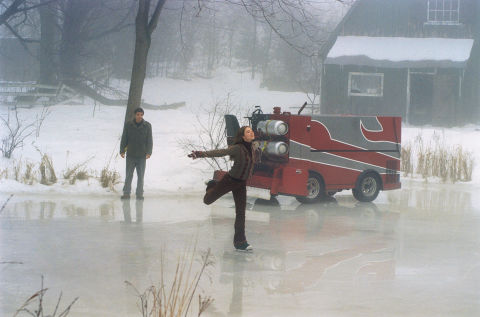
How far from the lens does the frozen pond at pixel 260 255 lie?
24.0 ft

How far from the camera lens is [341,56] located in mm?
35562

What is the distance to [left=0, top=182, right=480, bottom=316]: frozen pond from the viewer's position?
7.30 m

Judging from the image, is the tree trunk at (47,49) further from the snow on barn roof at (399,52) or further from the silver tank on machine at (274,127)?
the silver tank on machine at (274,127)

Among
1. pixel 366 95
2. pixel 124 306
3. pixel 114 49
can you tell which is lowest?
pixel 124 306

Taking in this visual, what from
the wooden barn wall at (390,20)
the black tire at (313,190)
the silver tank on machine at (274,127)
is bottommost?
the black tire at (313,190)

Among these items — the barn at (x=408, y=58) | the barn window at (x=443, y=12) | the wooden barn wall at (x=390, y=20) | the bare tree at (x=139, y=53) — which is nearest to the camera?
the bare tree at (x=139, y=53)

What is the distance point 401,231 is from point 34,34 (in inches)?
2074

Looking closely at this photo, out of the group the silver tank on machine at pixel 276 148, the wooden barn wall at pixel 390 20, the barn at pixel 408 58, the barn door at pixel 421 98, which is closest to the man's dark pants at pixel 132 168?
the silver tank on machine at pixel 276 148

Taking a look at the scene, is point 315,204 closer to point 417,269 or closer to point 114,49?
point 417,269

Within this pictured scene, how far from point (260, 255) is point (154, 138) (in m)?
20.4

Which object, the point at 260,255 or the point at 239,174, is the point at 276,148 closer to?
the point at 239,174

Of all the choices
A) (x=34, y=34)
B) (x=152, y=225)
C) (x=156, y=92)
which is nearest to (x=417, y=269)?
(x=152, y=225)

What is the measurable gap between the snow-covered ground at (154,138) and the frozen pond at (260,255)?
1673mm

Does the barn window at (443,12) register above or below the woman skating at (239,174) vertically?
above
